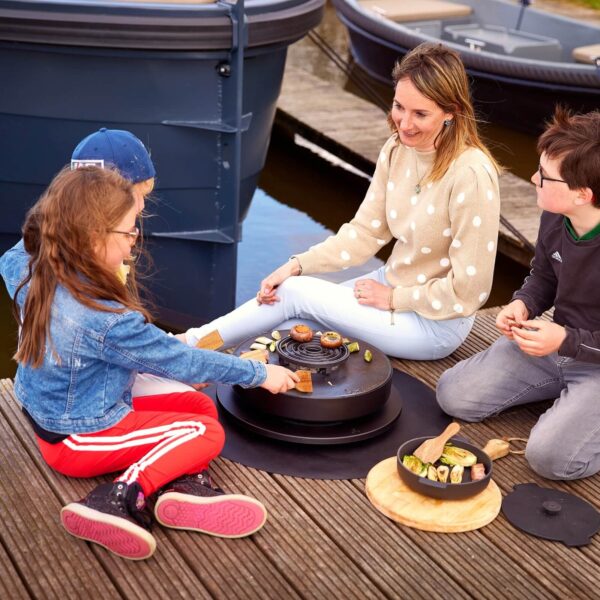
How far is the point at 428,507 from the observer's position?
2.75 metres

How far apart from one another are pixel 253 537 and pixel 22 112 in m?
2.74

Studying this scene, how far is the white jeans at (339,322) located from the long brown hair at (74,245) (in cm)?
95

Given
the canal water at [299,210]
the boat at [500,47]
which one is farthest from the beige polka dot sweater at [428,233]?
the boat at [500,47]

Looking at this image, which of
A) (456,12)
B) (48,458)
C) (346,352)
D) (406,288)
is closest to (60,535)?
(48,458)

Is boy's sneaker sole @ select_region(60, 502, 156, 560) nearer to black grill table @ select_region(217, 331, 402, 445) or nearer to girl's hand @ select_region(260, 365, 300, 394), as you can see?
girl's hand @ select_region(260, 365, 300, 394)

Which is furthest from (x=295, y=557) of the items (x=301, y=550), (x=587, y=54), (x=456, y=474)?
(x=587, y=54)

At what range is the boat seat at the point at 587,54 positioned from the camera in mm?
7628

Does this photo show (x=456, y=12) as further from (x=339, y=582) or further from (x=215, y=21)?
(x=339, y=582)

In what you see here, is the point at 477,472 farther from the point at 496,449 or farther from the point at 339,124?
the point at 339,124

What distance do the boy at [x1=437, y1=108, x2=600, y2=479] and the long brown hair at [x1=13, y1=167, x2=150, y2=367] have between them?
116cm

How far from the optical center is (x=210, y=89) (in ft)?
15.4

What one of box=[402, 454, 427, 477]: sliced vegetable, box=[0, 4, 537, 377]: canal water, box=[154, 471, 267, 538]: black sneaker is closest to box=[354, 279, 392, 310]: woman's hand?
box=[402, 454, 427, 477]: sliced vegetable

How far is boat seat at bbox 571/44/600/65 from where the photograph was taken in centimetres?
763

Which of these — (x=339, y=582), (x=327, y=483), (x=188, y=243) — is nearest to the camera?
Result: (x=339, y=582)
